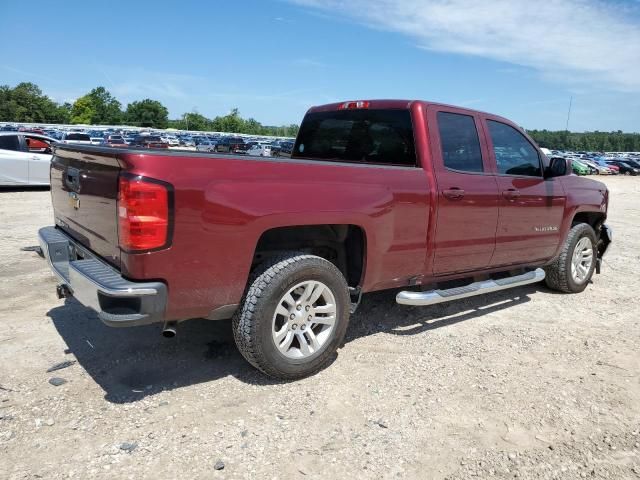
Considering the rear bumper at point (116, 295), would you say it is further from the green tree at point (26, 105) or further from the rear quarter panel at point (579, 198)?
the green tree at point (26, 105)

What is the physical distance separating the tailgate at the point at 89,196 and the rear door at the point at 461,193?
7.93 ft

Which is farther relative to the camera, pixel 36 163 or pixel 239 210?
pixel 36 163

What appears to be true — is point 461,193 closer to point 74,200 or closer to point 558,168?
point 558,168

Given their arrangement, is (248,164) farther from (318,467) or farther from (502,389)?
(502,389)

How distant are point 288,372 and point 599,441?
74.8 inches

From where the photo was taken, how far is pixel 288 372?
3479 millimetres

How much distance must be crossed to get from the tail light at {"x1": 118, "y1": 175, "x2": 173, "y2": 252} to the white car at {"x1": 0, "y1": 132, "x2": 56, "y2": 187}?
1227cm

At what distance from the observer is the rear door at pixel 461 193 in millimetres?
4215

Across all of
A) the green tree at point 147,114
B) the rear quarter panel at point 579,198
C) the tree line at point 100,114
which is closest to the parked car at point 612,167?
the rear quarter panel at point 579,198

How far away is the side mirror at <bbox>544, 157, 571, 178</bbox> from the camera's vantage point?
5188mm

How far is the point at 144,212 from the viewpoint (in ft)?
9.03

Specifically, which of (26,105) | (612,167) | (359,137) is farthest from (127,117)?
Result: (359,137)

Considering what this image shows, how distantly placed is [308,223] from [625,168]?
57.3 m

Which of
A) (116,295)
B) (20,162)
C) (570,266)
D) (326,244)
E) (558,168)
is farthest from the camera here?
(20,162)
